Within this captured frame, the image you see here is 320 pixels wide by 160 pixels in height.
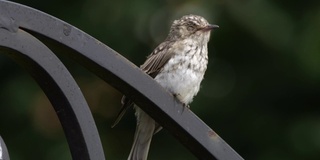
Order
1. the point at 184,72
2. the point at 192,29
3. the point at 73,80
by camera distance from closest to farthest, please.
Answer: the point at 73,80 < the point at 184,72 < the point at 192,29

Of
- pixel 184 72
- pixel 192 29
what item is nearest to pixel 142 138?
pixel 184 72

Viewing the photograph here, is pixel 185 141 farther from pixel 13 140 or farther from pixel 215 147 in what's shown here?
pixel 13 140

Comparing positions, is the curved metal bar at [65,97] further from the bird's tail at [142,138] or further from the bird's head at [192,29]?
the bird's head at [192,29]

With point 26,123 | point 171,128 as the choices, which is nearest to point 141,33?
point 26,123

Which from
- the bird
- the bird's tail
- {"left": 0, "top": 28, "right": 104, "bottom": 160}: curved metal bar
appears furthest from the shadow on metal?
the bird

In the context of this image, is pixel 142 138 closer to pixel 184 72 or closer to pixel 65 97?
pixel 184 72

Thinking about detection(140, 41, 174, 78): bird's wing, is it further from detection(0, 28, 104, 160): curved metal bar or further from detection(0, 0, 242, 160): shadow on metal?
detection(0, 28, 104, 160): curved metal bar
